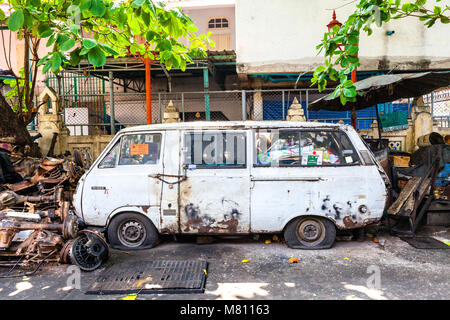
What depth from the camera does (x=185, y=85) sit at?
Answer: 14.8 m

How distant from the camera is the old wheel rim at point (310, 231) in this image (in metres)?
4.76

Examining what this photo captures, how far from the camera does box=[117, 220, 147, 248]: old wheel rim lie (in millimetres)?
4834

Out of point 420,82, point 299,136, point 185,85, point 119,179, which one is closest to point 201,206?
point 119,179

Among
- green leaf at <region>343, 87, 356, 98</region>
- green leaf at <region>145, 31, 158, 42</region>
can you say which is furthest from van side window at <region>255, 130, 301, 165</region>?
green leaf at <region>145, 31, 158, 42</region>

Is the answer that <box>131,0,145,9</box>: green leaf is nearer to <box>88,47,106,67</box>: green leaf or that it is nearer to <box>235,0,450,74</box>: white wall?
<box>88,47,106,67</box>: green leaf

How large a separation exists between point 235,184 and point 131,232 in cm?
181

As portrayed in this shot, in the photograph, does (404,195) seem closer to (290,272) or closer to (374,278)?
(374,278)

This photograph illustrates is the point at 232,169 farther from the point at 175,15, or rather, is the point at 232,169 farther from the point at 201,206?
the point at 175,15

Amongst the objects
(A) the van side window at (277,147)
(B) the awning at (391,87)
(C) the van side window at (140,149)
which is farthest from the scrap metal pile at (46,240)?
(B) the awning at (391,87)

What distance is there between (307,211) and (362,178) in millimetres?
956

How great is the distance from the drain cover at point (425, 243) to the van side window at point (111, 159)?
16.1 ft

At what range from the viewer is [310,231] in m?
4.79

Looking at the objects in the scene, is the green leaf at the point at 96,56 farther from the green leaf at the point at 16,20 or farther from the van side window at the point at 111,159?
the van side window at the point at 111,159
